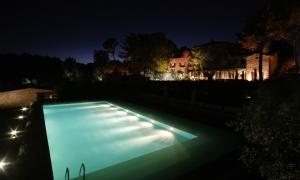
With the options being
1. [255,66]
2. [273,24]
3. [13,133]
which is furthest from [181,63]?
[13,133]

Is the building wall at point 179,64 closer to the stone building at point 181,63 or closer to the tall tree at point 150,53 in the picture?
the stone building at point 181,63

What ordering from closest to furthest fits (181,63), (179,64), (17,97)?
(17,97)
(181,63)
(179,64)

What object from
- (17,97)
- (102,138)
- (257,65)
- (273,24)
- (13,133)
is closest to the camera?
(13,133)

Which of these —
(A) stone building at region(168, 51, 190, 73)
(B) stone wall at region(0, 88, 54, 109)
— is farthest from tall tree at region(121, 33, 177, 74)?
(B) stone wall at region(0, 88, 54, 109)

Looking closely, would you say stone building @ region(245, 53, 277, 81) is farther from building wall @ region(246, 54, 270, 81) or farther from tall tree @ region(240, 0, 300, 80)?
tall tree @ region(240, 0, 300, 80)

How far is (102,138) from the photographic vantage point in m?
7.02

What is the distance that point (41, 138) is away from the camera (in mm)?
5059

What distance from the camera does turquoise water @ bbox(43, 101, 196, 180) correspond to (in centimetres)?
524

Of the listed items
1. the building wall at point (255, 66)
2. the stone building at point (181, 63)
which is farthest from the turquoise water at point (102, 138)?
the stone building at point (181, 63)

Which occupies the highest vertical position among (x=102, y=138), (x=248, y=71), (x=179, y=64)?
(x=179, y=64)

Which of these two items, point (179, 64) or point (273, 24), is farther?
point (179, 64)

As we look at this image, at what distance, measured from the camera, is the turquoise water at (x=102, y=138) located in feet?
17.2

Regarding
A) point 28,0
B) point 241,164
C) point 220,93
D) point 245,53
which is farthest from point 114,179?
point 245,53

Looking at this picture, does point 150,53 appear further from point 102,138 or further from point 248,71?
point 102,138
